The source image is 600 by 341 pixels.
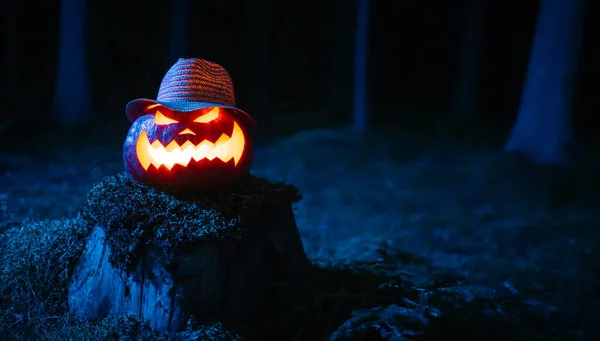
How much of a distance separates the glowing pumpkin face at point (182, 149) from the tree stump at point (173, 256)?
0.13 meters

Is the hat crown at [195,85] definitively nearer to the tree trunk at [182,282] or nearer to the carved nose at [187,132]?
the carved nose at [187,132]

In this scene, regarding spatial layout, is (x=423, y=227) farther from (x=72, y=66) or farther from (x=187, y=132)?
(x=72, y=66)

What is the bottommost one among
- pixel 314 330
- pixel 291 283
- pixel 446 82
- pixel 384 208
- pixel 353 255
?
pixel 314 330

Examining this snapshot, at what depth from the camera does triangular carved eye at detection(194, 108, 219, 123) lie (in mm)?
3588

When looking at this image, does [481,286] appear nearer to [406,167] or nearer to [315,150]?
[406,167]

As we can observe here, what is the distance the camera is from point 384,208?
7605 mm

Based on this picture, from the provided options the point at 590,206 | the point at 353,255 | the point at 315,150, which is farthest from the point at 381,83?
the point at 353,255

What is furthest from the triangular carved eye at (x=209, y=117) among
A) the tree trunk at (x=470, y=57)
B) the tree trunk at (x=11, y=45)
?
the tree trunk at (x=11, y=45)

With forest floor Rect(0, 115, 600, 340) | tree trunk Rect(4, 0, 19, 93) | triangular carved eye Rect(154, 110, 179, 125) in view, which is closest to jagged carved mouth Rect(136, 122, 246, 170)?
triangular carved eye Rect(154, 110, 179, 125)

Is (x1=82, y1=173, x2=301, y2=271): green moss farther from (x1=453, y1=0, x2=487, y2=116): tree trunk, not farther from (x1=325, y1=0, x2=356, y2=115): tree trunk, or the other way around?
(x1=453, y1=0, x2=487, y2=116): tree trunk

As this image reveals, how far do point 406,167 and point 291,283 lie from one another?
6576mm

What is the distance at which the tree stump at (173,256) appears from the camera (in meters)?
3.19

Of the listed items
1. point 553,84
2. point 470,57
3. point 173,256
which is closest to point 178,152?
point 173,256

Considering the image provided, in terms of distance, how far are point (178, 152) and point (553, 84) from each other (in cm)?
819
